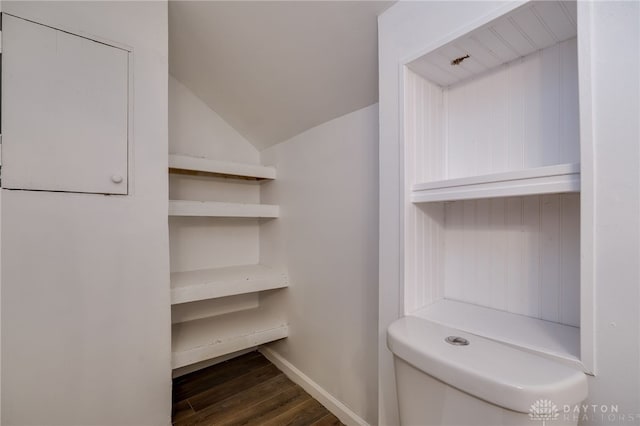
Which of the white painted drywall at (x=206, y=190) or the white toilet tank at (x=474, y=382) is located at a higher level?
the white painted drywall at (x=206, y=190)

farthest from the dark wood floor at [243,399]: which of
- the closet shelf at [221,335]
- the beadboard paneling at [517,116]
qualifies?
the beadboard paneling at [517,116]

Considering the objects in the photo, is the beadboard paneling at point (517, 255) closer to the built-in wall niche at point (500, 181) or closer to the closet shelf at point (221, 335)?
the built-in wall niche at point (500, 181)

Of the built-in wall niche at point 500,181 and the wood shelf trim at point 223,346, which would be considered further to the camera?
the wood shelf trim at point 223,346

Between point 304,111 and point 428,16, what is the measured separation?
2.78ft

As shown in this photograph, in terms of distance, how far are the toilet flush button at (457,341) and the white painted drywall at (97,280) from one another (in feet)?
3.78

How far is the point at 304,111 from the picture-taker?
1.58 metres

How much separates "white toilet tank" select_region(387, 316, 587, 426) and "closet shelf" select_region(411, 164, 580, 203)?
38 cm

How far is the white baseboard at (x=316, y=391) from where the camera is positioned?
1.39 m

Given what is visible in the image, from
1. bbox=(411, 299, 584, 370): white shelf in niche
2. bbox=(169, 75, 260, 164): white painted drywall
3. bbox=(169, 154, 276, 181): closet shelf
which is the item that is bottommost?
bbox=(411, 299, 584, 370): white shelf in niche

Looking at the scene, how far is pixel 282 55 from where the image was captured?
1.33 metres

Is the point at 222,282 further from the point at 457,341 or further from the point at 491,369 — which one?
the point at 491,369

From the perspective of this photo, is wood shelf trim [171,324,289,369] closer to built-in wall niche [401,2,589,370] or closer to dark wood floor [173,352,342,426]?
dark wood floor [173,352,342,426]

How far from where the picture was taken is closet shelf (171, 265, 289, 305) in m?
1.51

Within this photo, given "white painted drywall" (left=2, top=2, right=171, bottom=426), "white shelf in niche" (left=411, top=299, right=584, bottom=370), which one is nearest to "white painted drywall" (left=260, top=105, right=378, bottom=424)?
"white shelf in niche" (left=411, top=299, right=584, bottom=370)
